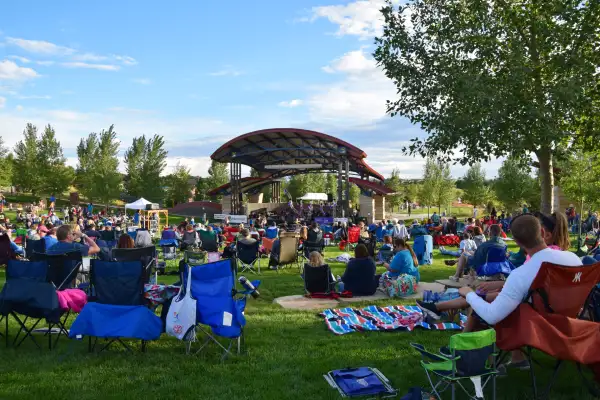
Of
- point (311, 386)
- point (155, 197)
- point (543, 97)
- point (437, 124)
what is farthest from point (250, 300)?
point (155, 197)

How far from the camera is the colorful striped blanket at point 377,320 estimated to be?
5.90m

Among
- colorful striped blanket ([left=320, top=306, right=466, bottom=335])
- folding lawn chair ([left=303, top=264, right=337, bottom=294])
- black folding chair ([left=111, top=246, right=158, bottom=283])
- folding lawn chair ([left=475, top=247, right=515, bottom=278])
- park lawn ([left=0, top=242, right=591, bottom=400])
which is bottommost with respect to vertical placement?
park lawn ([left=0, top=242, right=591, bottom=400])

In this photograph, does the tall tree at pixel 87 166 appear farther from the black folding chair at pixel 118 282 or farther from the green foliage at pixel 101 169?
the black folding chair at pixel 118 282

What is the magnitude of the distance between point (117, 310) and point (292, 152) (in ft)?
92.4

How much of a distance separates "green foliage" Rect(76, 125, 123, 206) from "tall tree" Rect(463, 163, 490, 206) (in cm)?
3010

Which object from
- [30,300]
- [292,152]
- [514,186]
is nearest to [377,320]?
[30,300]

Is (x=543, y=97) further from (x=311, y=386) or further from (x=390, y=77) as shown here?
(x=311, y=386)

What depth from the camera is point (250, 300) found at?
8008 millimetres

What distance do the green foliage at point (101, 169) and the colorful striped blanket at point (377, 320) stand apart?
36.0 m

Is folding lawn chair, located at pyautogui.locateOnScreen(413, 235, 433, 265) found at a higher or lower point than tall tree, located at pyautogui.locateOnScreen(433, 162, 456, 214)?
lower

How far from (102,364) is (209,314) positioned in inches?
44.0

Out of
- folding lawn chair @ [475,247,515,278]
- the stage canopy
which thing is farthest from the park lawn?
the stage canopy

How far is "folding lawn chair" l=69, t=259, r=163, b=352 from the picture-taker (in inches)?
190

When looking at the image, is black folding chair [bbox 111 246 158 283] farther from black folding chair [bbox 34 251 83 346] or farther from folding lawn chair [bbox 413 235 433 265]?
folding lawn chair [bbox 413 235 433 265]
